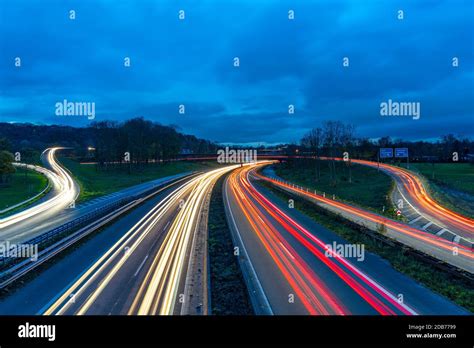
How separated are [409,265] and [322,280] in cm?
721

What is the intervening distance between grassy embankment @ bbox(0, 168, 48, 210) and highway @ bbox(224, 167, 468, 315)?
4543cm

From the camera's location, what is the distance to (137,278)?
1814 centimetres

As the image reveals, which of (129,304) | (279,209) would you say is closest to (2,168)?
(279,209)

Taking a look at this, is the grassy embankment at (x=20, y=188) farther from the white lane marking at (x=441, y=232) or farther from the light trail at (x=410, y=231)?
the white lane marking at (x=441, y=232)

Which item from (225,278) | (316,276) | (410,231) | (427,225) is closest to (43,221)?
(225,278)

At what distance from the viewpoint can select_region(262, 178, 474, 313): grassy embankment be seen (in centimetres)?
1568

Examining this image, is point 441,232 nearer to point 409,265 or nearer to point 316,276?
point 409,265

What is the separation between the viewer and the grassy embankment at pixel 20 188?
2008 inches

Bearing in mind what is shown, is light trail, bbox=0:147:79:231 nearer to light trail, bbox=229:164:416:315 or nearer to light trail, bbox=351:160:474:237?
light trail, bbox=229:164:416:315

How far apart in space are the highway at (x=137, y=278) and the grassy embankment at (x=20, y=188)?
33.7 meters

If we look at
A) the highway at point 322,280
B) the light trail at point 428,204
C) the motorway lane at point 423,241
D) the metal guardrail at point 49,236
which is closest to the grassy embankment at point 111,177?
the metal guardrail at point 49,236

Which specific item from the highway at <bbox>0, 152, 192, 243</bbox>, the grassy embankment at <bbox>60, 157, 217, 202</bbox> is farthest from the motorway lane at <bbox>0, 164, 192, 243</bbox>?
the grassy embankment at <bbox>60, 157, 217, 202</bbox>
